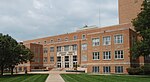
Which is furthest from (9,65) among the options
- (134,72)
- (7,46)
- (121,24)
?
(121,24)

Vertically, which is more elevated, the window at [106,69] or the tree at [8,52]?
the tree at [8,52]

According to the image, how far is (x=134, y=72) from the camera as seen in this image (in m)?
49.6

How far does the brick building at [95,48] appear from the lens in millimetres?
54375

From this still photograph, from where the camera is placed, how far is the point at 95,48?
58938 millimetres

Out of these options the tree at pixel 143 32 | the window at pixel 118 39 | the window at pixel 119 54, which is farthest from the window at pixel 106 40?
the tree at pixel 143 32

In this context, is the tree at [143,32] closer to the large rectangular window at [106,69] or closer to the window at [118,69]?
the window at [118,69]

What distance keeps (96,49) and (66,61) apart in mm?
26630

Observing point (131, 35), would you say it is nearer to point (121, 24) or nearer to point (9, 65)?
point (121, 24)

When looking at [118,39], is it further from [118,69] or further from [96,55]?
[96,55]

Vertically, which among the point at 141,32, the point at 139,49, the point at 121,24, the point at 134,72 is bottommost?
the point at 134,72

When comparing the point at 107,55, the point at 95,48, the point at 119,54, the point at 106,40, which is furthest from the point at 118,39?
the point at 95,48

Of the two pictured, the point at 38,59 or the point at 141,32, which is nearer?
the point at 141,32

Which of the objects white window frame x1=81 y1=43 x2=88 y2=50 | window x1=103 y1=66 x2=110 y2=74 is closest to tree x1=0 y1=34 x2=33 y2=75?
window x1=103 y1=66 x2=110 y2=74

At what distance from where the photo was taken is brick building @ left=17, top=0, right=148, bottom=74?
2141 inches
